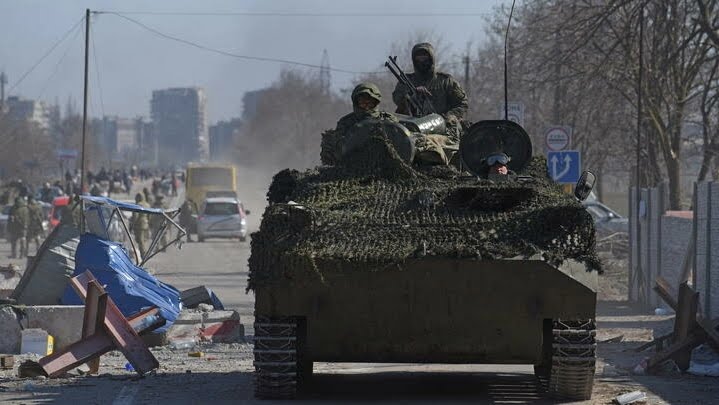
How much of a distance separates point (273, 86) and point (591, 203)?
320 ft

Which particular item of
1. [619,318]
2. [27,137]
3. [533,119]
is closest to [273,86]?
[27,137]

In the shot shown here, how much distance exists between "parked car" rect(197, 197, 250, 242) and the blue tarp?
28427mm

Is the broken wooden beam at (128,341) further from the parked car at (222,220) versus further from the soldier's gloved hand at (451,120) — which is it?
the parked car at (222,220)

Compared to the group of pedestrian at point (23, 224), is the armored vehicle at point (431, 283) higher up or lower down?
higher up

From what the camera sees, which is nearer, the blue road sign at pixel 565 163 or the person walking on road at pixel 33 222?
the blue road sign at pixel 565 163

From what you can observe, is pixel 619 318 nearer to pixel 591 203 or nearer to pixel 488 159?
pixel 488 159

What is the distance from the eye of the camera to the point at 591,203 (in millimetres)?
41000

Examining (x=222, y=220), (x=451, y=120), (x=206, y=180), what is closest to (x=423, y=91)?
(x=451, y=120)

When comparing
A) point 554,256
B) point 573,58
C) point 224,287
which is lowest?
point 224,287

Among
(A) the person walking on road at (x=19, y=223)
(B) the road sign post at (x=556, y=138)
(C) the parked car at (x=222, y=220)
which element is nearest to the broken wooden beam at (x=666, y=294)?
(B) the road sign post at (x=556, y=138)

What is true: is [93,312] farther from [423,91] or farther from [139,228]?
[139,228]

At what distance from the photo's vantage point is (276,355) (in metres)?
10.2

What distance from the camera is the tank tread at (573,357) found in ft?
33.4

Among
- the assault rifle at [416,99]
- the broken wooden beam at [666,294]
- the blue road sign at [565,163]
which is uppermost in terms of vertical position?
the assault rifle at [416,99]
